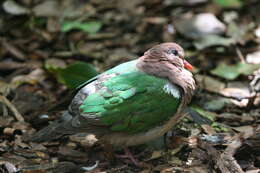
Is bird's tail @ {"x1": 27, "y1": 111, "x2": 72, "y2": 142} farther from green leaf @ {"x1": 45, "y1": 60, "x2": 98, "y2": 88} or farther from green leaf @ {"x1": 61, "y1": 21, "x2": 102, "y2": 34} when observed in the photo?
green leaf @ {"x1": 61, "y1": 21, "x2": 102, "y2": 34}

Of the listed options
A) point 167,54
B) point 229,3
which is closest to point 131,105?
point 167,54

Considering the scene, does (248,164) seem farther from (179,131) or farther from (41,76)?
(41,76)

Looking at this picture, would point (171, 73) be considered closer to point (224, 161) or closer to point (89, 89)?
point (89, 89)

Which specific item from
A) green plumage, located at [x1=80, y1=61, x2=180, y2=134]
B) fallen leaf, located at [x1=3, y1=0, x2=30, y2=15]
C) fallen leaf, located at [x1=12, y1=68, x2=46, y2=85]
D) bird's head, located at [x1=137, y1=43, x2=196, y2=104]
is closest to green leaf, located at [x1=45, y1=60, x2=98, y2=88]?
fallen leaf, located at [x1=12, y1=68, x2=46, y2=85]

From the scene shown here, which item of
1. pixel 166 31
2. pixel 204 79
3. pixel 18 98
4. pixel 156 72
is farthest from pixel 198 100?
pixel 18 98

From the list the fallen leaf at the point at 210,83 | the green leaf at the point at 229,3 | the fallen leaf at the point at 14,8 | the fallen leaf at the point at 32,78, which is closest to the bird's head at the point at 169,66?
the fallen leaf at the point at 210,83

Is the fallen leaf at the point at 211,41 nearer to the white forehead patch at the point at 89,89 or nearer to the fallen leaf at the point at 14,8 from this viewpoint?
the white forehead patch at the point at 89,89

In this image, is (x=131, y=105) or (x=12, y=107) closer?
(x=131, y=105)
